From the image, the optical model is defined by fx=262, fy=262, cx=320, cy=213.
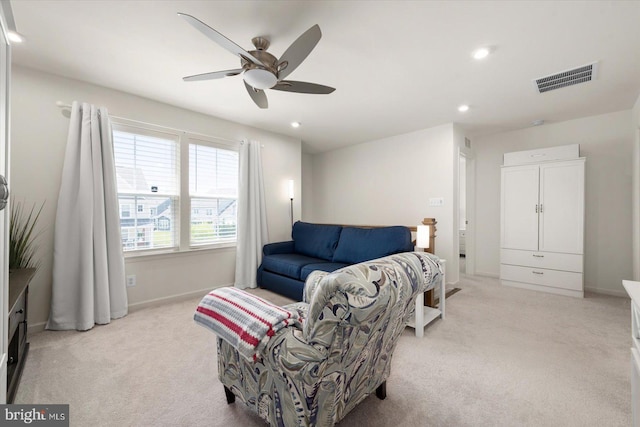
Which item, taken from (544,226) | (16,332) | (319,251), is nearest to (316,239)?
(319,251)

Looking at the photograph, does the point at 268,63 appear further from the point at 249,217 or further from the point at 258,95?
the point at 249,217

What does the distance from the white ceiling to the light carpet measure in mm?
2434

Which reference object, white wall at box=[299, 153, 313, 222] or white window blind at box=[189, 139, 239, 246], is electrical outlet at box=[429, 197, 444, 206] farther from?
white window blind at box=[189, 139, 239, 246]

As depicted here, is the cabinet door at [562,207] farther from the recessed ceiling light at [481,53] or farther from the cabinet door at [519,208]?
the recessed ceiling light at [481,53]

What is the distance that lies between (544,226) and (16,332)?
549cm

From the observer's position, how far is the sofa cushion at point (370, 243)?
2.96 m

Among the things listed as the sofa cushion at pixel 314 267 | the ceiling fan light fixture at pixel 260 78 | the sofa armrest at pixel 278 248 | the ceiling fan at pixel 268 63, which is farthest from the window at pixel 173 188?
the ceiling fan light fixture at pixel 260 78

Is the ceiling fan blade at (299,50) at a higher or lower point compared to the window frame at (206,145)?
higher

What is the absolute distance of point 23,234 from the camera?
A: 7.49 ft

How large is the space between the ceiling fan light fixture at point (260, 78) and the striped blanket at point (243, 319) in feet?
4.72

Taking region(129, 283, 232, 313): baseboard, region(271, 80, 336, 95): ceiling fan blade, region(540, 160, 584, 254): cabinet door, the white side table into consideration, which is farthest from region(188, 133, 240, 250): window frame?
region(540, 160, 584, 254): cabinet door

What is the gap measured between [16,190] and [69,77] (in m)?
1.19

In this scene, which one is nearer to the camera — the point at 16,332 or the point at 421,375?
the point at 16,332

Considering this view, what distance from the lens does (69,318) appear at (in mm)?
2508
